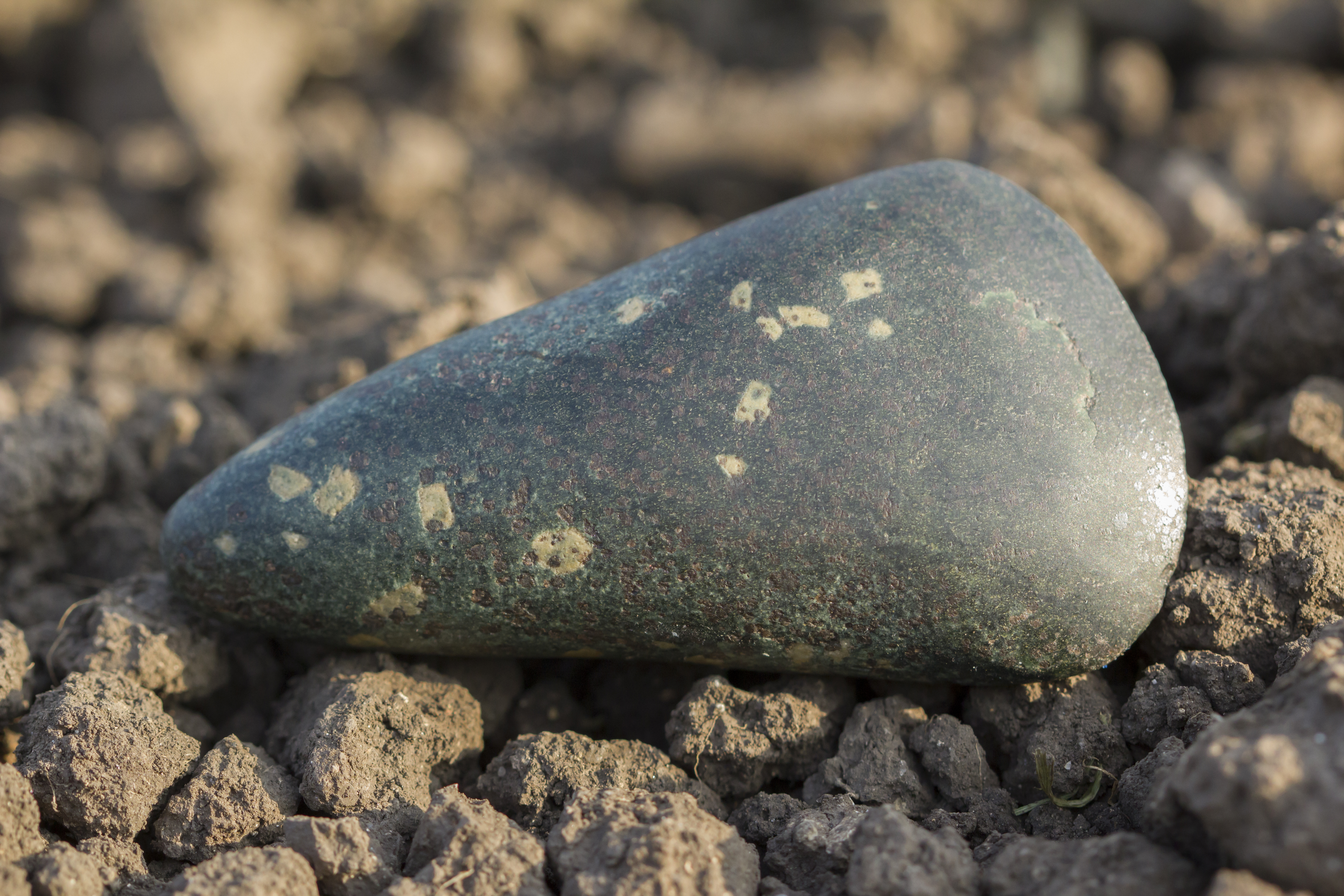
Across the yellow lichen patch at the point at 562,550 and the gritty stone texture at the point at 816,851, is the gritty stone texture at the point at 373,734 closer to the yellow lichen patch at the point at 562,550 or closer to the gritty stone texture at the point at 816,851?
the yellow lichen patch at the point at 562,550

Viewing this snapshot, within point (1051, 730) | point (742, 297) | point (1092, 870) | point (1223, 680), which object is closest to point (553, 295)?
point (742, 297)

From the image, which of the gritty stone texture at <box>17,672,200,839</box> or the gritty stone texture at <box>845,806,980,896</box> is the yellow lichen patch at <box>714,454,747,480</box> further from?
the gritty stone texture at <box>17,672,200,839</box>

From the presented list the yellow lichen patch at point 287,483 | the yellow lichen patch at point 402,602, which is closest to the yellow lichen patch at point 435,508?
the yellow lichen patch at point 402,602

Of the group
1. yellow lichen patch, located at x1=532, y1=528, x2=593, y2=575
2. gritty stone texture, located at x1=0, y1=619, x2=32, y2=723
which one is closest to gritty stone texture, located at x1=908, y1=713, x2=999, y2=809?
yellow lichen patch, located at x1=532, y1=528, x2=593, y2=575

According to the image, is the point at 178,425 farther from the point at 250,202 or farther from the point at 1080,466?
the point at 1080,466

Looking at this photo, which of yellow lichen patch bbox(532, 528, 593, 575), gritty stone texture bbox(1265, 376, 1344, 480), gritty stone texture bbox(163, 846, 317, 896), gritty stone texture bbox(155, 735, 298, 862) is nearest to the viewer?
gritty stone texture bbox(163, 846, 317, 896)
